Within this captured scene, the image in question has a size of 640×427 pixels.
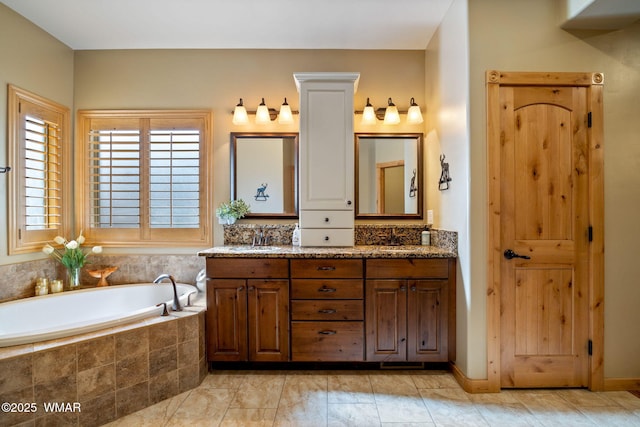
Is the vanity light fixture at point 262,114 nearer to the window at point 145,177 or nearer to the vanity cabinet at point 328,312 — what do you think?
the window at point 145,177

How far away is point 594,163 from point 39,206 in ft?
13.9

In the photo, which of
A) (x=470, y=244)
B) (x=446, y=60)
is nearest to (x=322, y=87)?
(x=446, y=60)

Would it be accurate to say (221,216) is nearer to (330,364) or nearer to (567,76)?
(330,364)

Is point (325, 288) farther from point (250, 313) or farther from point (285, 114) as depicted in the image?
point (285, 114)

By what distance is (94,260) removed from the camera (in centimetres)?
308

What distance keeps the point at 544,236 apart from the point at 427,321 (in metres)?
0.99

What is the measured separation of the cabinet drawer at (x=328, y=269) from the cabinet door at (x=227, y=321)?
1.39ft

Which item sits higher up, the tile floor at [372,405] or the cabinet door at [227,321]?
the cabinet door at [227,321]

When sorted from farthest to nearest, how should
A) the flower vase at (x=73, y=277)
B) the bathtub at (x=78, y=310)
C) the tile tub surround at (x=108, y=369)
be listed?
the flower vase at (x=73, y=277) < the bathtub at (x=78, y=310) < the tile tub surround at (x=108, y=369)

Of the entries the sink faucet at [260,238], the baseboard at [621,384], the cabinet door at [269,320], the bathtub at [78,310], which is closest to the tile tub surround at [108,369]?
the bathtub at [78,310]

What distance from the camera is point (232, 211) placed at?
2.98m

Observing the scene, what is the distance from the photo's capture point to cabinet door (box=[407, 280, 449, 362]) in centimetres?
245

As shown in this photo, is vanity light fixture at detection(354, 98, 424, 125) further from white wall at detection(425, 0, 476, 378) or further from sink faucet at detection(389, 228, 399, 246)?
sink faucet at detection(389, 228, 399, 246)

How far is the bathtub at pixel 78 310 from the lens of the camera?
1.90m
